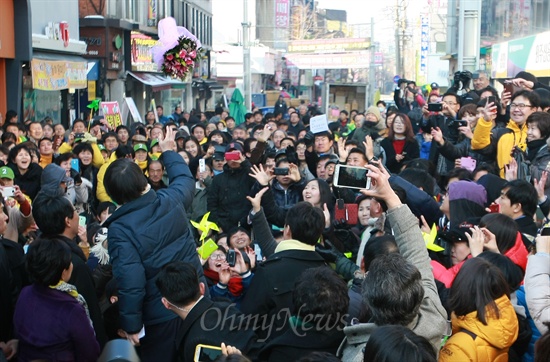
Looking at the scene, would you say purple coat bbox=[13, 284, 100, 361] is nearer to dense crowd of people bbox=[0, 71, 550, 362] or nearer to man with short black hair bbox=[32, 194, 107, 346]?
dense crowd of people bbox=[0, 71, 550, 362]

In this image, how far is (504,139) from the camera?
7.90 metres

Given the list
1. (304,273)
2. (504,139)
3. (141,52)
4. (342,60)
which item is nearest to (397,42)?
(342,60)

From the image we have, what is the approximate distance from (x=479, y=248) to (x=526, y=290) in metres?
0.53

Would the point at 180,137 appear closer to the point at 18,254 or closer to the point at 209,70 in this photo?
the point at 18,254

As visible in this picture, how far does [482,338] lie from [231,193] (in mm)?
5330

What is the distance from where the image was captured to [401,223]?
3922 millimetres

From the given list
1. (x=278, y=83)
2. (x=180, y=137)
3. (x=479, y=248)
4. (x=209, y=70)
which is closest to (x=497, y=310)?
(x=479, y=248)

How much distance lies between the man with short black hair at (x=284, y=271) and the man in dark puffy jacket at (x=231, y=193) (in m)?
3.85

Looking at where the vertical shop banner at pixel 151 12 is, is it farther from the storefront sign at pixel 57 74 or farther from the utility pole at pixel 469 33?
the utility pole at pixel 469 33

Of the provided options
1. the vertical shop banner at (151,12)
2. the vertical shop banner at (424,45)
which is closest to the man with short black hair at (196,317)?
the vertical shop banner at (151,12)

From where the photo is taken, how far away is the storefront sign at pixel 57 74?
17625mm

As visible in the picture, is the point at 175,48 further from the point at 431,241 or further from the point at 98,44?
the point at 98,44

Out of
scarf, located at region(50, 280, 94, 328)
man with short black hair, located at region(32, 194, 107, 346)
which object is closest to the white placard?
man with short black hair, located at region(32, 194, 107, 346)

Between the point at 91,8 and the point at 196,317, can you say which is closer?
the point at 196,317
